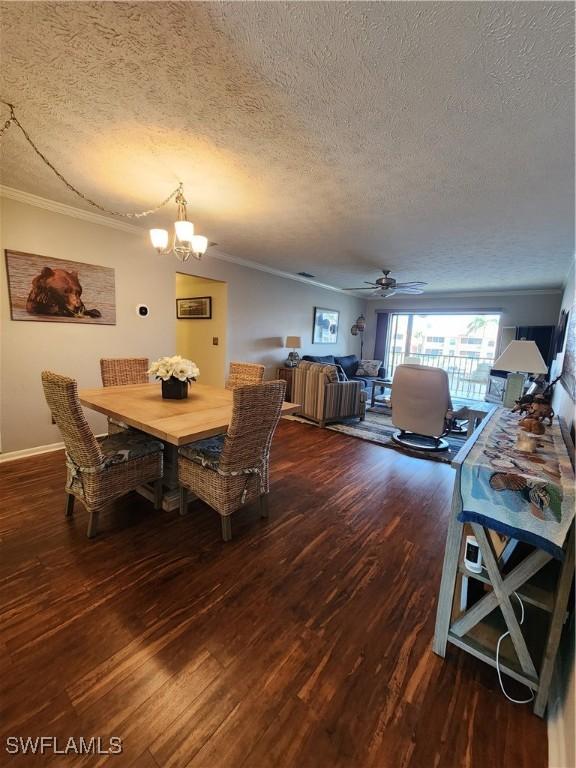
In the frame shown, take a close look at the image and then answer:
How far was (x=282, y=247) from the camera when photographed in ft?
13.5

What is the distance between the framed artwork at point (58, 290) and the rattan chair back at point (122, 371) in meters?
0.74

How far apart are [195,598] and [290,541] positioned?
687 millimetres

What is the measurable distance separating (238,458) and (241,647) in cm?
91

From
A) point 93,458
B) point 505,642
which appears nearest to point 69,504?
point 93,458

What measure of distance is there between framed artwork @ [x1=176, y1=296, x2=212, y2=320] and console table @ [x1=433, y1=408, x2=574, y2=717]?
450 centimetres

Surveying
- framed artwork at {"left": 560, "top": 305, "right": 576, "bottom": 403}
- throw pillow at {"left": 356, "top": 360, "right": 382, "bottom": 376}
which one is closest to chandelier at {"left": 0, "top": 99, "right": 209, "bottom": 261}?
framed artwork at {"left": 560, "top": 305, "right": 576, "bottom": 403}

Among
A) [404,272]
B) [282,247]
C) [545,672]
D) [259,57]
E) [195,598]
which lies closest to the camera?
[545,672]

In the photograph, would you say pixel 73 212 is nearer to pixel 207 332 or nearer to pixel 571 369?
pixel 207 332

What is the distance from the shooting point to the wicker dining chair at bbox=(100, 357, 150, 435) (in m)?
2.89

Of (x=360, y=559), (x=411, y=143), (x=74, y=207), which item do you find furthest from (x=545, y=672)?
(x=74, y=207)

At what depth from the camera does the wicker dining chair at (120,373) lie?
2.89 metres

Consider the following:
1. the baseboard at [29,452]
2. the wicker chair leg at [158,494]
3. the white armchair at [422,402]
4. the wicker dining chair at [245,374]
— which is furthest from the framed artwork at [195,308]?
the wicker chair leg at [158,494]

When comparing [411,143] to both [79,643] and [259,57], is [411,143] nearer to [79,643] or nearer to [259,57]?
[259,57]

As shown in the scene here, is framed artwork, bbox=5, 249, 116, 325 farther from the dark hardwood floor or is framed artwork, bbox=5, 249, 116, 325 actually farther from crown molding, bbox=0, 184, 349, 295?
the dark hardwood floor
